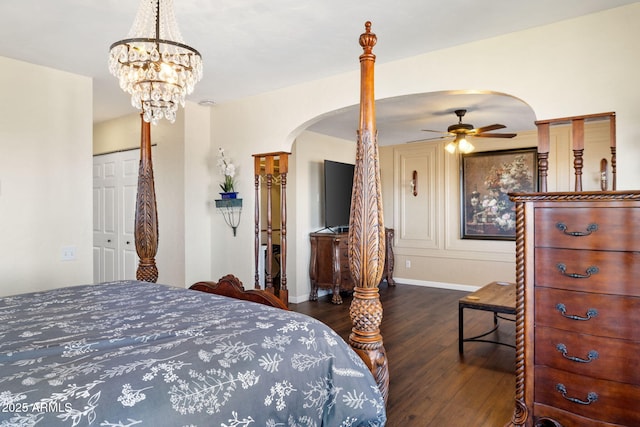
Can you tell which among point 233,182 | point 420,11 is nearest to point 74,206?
point 233,182

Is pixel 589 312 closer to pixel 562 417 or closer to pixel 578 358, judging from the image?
pixel 578 358

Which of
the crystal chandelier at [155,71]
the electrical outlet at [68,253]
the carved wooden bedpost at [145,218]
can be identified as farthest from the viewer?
the electrical outlet at [68,253]

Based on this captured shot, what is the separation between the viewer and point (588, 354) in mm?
1830

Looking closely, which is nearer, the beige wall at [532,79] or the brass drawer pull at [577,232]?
the brass drawer pull at [577,232]

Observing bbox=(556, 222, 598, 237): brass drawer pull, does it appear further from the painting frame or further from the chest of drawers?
the painting frame

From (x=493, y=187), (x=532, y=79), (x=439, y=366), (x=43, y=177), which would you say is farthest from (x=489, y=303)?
(x=43, y=177)

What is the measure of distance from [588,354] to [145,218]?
2.65 metres

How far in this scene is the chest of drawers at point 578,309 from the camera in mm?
1739

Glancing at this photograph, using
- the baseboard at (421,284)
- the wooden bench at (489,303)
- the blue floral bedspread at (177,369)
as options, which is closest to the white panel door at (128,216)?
the baseboard at (421,284)

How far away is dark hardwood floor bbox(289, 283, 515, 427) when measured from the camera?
237cm

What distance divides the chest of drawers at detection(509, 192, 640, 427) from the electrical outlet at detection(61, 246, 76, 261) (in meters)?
3.55

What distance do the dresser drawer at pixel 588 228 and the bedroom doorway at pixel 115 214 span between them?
4.44m

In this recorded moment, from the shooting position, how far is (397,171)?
22.1 ft

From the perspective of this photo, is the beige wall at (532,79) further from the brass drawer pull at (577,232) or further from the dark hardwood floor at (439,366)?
the dark hardwood floor at (439,366)
